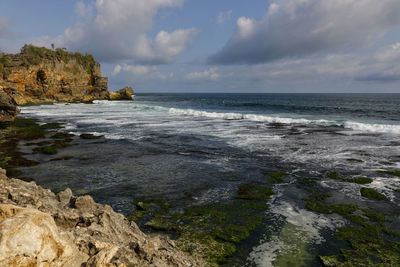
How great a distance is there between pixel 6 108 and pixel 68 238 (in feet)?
159

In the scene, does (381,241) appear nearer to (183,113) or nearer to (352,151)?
(352,151)

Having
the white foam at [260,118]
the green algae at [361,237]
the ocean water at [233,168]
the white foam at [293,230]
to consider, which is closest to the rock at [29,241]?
the ocean water at [233,168]

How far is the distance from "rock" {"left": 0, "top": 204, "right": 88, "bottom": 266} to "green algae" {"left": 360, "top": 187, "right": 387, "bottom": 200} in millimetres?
16558

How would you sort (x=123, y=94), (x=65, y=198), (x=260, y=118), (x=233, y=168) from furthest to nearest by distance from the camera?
(x=123, y=94)
(x=260, y=118)
(x=233, y=168)
(x=65, y=198)

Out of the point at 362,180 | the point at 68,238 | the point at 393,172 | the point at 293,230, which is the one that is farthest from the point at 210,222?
the point at 393,172

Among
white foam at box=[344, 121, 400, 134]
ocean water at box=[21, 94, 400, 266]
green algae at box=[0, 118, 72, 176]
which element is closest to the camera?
ocean water at box=[21, 94, 400, 266]

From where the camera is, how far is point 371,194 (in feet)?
61.2

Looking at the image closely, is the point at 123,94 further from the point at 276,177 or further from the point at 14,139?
the point at 276,177

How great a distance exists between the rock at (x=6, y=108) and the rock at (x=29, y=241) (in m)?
47.9

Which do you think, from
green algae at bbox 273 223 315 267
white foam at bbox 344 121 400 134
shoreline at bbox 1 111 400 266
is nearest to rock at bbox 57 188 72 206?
shoreline at bbox 1 111 400 266

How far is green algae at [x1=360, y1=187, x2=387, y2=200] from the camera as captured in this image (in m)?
18.3

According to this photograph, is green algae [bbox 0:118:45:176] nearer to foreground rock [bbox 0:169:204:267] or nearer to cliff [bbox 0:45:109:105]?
foreground rock [bbox 0:169:204:267]

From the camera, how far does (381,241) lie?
13398 millimetres

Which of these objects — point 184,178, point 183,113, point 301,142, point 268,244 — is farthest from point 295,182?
point 183,113
